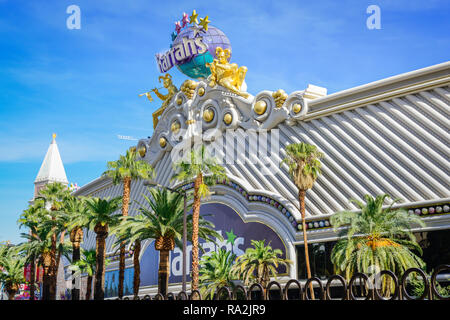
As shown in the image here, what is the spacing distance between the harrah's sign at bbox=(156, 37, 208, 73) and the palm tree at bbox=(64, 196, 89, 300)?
15436 mm

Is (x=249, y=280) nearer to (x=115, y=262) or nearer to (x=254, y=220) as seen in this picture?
(x=254, y=220)

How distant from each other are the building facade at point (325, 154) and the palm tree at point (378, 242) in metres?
1.69

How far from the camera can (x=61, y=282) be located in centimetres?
6750

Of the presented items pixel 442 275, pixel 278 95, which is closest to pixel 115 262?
pixel 278 95

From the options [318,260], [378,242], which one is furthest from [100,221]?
[378,242]

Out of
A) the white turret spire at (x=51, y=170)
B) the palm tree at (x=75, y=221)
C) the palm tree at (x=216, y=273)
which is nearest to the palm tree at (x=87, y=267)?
the palm tree at (x=75, y=221)

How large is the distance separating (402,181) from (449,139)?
3409 millimetres

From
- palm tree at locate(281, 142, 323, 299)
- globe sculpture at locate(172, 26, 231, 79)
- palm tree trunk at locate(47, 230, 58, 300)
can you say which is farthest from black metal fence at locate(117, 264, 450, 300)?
globe sculpture at locate(172, 26, 231, 79)

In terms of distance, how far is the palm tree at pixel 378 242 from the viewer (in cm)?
2627

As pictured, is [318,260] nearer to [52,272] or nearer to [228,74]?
[228,74]

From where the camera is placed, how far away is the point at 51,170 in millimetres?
102250

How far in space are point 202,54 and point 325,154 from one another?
1884 cm

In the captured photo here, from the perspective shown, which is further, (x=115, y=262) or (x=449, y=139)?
(x=115, y=262)

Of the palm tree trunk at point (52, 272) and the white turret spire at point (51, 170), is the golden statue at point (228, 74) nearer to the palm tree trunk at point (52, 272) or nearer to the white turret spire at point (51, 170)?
the palm tree trunk at point (52, 272)
